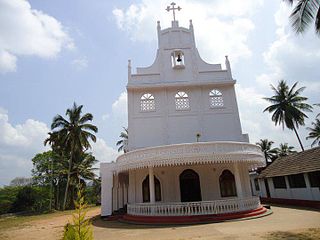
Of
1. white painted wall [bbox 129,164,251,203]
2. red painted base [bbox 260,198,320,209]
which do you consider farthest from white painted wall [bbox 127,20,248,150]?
red painted base [bbox 260,198,320,209]

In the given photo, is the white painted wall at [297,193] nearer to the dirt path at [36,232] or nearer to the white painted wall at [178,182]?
the white painted wall at [178,182]

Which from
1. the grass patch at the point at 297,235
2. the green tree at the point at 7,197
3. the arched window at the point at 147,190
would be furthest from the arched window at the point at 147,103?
the green tree at the point at 7,197

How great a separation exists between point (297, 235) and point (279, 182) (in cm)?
1498

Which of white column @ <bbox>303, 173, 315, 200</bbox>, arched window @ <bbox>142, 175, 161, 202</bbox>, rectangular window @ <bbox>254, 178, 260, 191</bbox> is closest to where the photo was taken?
arched window @ <bbox>142, 175, 161, 202</bbox>

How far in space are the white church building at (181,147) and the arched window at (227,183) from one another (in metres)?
0.06

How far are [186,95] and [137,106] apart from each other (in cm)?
395

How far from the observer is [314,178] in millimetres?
16281

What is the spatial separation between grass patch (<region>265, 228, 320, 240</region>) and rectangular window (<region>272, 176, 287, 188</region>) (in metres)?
13.1

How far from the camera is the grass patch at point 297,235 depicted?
288 inches

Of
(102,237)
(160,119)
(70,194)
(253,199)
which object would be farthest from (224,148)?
(70,194)

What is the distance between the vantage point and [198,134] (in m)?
16.4

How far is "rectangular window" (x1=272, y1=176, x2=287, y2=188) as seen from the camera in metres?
20.3

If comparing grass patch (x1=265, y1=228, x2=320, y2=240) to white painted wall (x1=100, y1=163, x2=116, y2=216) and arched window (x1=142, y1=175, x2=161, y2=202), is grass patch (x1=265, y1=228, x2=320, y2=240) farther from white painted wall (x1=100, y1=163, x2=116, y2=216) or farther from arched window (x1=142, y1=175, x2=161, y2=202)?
white painted wall (x1=100, y1=163, x2=116, y2=216)

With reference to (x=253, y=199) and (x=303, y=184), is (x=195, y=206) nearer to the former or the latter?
(x=253, y=199)
